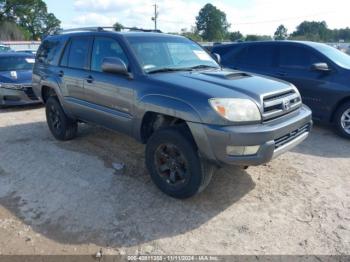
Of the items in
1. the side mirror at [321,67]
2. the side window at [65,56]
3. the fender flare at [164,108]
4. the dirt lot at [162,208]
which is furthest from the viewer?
the side mirror at [321,67]

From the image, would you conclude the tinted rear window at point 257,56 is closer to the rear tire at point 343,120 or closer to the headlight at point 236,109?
the rear tire at point 343,120

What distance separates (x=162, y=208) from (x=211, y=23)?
101310 mm

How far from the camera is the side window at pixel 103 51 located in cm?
416

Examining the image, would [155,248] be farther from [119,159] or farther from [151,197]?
[119,159]

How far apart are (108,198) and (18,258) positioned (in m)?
1.13

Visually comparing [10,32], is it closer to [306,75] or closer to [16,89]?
[16,89]

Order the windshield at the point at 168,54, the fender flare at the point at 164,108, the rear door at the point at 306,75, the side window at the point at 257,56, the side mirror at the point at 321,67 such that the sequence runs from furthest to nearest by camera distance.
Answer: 1. the side window at the point at 257,56
2. the rear door at the point at 306,75
3. the side mirror at the point at 321,67
4. the windshield at the point at 168,54
5. the fender flare at the point at 164,108

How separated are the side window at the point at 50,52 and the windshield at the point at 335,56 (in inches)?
188

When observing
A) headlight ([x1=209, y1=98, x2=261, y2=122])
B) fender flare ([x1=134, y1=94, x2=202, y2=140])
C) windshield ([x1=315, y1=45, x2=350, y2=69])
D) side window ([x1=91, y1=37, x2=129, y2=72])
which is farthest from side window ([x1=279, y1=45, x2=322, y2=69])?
fender flare ([x1=134, y1=94, x2=202, y2=140])

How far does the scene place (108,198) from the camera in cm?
369

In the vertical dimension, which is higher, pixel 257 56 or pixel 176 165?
pixel 257 56

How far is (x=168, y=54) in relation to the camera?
14.0 feet

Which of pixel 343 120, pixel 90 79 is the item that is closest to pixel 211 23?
pixel 343 120

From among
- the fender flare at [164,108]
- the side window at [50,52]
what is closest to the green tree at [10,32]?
the side window at [50,52]
